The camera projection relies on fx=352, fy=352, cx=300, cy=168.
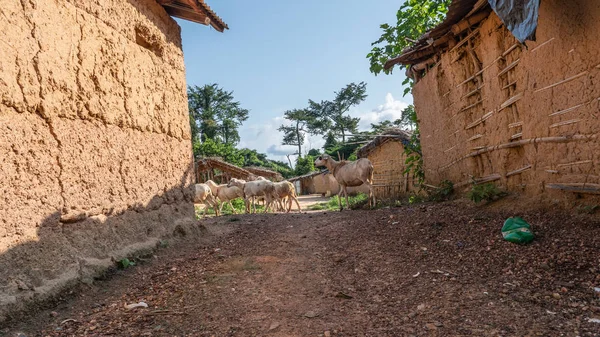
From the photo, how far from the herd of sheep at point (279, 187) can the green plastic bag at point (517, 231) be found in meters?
5.50

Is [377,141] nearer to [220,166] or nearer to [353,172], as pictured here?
[353,172]

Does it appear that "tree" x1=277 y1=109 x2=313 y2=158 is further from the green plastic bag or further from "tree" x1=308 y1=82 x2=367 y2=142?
the green plastic bag

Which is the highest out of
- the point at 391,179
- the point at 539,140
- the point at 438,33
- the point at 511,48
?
the point at 438,33

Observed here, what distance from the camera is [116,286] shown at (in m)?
3.37

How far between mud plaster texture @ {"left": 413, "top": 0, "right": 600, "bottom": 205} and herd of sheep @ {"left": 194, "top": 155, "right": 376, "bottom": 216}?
288 centimetres

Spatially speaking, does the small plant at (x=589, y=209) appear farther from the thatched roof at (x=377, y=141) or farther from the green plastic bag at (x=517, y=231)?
the thatched roof at (x=377, y=141)

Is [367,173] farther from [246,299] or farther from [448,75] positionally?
[246,299]

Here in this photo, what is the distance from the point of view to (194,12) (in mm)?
5559

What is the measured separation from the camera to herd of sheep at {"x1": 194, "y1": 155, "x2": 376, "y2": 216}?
1017cm

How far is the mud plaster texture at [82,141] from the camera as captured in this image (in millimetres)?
2785

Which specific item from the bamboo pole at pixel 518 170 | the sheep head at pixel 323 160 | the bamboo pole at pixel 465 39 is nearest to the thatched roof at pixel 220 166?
the sheep head at pixel 323 160

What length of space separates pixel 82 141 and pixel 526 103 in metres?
5.27

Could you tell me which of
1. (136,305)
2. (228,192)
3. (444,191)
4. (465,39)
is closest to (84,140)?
(136,305)

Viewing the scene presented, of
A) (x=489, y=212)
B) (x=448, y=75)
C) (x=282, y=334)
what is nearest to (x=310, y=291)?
(x=282, y=334)
